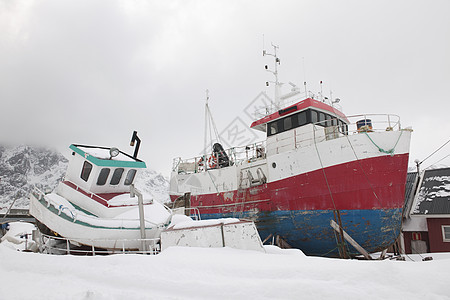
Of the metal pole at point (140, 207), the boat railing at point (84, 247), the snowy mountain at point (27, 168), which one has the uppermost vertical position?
the snowy mountain at point (27, 168)

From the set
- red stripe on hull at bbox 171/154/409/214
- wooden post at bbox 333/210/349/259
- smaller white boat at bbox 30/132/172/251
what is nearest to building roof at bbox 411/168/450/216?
red stripe on hull at bbox 171/154/409/214

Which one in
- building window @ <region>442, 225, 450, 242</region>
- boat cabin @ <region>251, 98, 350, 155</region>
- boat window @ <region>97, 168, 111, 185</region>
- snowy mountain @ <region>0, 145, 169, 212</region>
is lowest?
building window @ <region>442, 225, 450, 242</region>

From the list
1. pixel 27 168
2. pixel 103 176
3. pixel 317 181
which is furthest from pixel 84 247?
pixel 27 168

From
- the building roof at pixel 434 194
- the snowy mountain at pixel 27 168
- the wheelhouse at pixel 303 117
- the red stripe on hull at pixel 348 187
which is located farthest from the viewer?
the snowy mountain at pixel 27 168

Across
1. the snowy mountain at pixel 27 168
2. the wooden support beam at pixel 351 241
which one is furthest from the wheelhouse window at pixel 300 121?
the snowy mountain at pixel 27 168

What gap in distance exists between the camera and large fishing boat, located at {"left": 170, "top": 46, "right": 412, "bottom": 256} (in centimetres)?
1078

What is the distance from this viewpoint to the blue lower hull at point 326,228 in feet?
35.7

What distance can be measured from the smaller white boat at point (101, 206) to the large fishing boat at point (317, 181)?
5564mm

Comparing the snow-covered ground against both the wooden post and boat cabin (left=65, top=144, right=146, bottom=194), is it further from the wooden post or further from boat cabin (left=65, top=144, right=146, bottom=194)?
the wooden post

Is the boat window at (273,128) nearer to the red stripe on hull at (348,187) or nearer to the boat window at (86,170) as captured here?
the red stripe on hull at (348,187)

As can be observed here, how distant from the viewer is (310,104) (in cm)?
1309

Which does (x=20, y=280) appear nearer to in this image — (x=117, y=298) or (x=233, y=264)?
(x=117, y=298)

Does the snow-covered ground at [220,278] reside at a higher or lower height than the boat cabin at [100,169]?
lower

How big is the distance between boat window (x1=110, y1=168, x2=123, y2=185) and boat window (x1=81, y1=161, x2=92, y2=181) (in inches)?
35.1
